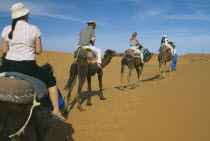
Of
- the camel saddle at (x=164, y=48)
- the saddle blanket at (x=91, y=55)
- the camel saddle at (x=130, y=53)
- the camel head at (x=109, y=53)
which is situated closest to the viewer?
the saddle blanket at (x=91, y=55)

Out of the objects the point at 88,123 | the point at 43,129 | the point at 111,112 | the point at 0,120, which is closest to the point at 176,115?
the point at 111,112

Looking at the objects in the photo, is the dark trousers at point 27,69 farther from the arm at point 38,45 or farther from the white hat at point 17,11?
the white hat at point 17,11

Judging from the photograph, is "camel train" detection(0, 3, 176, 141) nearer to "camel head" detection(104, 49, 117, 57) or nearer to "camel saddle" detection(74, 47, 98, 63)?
"camel saddle" detection(74, 47, 98, 63)

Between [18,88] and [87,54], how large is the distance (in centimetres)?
492

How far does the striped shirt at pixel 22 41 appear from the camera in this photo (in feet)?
10.4

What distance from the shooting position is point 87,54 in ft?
25.0

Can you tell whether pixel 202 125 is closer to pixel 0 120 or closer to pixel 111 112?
pixel 111 112

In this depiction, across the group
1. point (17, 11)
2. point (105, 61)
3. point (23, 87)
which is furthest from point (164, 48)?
point (23, 87)

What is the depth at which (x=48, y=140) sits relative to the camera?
17.4 feet

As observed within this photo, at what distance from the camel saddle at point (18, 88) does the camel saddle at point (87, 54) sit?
4363mm

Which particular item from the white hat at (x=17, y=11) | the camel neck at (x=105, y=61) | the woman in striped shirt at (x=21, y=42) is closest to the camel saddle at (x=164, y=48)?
the camel neck at (x=105, y=61)

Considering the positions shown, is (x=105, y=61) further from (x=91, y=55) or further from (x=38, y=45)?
(x=38, y=45)

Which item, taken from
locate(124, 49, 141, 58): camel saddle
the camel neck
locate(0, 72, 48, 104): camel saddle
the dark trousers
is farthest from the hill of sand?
locate(124, 49, 141, 58): camel saddle

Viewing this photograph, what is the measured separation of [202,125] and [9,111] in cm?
475
